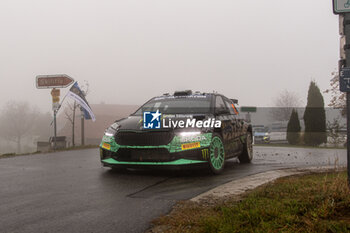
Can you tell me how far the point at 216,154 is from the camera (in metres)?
6.38

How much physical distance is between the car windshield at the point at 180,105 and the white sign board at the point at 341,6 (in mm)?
3251

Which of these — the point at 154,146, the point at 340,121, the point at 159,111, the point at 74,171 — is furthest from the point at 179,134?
the point at 340,121

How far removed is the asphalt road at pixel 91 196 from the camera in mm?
3373

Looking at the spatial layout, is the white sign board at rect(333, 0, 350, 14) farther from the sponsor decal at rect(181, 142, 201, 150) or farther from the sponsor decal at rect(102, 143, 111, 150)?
the sponsor decal at rect(102, 143, 111, 150)

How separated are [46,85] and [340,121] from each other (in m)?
25.2

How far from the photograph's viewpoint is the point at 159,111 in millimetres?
6957

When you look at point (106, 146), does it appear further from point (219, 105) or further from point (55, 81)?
point (55, 81)

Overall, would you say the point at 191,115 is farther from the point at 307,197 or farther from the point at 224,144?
the point at 307,197

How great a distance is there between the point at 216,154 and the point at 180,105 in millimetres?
1438

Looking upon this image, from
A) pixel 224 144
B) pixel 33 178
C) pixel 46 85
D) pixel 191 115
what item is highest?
pixel 46 85

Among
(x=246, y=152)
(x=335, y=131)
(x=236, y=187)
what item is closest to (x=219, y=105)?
(x=246, y=152)

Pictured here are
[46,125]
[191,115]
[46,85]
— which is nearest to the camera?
[191,115]

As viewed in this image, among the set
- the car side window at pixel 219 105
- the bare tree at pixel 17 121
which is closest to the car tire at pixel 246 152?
the car side window at pixel 219 105

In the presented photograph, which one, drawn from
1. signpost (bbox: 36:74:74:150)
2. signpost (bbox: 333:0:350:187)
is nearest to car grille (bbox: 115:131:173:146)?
signpost (bbox: 333:0:350:187)
